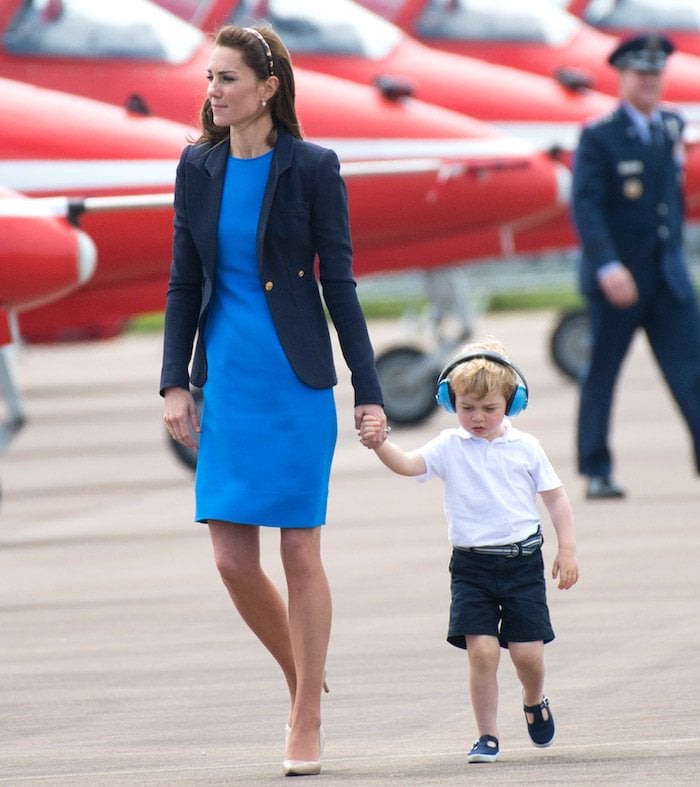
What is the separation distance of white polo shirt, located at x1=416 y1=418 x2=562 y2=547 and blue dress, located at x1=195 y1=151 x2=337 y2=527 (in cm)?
27

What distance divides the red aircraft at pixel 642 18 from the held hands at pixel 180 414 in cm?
1318

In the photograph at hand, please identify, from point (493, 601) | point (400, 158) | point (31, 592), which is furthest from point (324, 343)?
point (400, 158)

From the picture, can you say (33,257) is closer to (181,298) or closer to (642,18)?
(181,298)

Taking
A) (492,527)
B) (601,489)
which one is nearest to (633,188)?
(601,489)

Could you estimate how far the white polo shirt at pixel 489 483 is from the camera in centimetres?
560

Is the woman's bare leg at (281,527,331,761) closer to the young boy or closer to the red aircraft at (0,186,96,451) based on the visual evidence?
the young boy

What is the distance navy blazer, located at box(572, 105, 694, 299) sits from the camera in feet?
35.5

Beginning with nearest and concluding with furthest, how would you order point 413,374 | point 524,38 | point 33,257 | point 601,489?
point 33,257, point 601,489, point 413,374, point 524,38

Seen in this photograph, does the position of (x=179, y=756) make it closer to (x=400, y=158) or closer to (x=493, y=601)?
(x=493, y=601)

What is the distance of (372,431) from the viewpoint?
5512 millimetres

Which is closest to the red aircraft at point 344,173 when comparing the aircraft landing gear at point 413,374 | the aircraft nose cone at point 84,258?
the aircraft nose cone at point 84,258

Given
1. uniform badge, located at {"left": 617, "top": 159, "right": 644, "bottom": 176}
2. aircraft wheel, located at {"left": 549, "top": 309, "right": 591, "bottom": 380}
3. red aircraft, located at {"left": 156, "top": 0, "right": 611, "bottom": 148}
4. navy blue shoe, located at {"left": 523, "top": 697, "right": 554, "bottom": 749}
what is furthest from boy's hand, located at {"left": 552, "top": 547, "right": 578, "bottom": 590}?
aircraft wheel, located at {"left": 549, "top": 309, "right": 591, "bottom": 380}

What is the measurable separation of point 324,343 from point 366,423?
0.25 meters

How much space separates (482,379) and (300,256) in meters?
0.53
